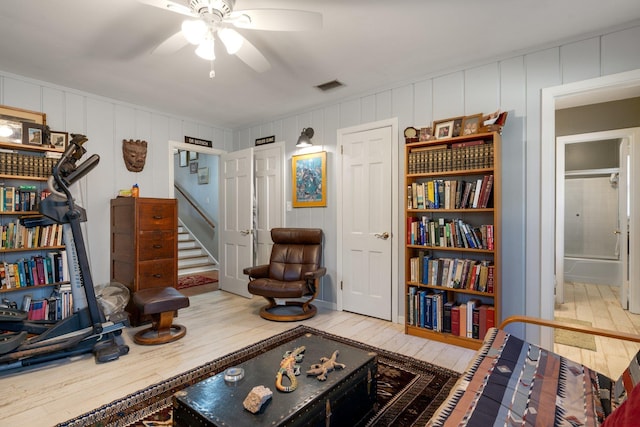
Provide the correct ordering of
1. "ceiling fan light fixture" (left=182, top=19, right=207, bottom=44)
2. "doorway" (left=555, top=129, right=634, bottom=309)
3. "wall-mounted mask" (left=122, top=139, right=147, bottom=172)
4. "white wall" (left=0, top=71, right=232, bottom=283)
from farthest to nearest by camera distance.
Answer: "doorway" (left=555, top=129, right=634, bottom=309)
"wall-mounted mask" (left=122, top=139, right=147, bottom=172)
"white wall" (left=0, top=71, right=232, bottom=283)
"ceiling fan light fixture" (left=182, top=19, right=207, bottom=44)

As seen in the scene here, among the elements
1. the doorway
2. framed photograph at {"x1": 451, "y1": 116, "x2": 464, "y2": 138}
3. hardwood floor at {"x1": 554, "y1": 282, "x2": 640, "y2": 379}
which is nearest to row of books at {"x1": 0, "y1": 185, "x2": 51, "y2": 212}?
framed photograph at {"x1": 451, "y1": 116, "x2": 464, "y2": 138}

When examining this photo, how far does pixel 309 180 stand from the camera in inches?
162

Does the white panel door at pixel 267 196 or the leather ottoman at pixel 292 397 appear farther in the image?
the white panel door at pixel 267 196

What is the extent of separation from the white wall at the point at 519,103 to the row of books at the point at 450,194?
24cm

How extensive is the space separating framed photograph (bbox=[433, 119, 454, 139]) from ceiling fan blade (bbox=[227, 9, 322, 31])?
1625mm

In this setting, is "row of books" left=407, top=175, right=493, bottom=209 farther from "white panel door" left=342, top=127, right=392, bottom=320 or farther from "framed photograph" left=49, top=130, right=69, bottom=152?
"framed photograph" left=49, top=130, right=69, bottom=152

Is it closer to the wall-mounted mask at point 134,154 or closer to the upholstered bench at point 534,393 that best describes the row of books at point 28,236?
the wall-mounted mask at point 134,154

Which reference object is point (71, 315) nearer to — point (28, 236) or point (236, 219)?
point (28, 236)

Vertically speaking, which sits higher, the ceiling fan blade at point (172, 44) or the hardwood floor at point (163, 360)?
the ceiling fan blade at point (172, 44)

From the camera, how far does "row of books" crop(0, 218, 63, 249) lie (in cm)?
294

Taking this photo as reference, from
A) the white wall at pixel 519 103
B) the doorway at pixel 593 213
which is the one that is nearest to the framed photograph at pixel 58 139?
the white wall at pixel 519 103

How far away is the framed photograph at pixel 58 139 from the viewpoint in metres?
3.27

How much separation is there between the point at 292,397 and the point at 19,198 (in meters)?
3.30

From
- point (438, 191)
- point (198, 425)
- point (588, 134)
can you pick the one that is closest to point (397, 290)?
point (438, 191)
